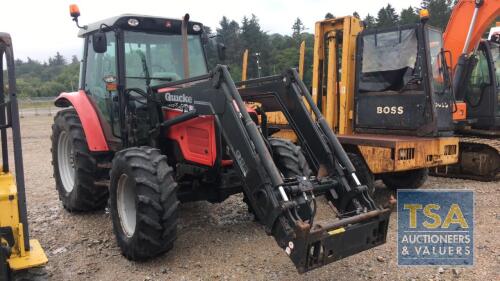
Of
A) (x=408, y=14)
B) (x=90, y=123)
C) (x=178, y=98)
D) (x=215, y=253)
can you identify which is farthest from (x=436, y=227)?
(x=408, y=14)

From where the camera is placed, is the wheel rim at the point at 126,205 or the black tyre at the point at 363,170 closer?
the wheel rim at the point at 126,205

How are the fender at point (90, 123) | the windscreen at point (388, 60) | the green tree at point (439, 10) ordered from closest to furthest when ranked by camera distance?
1. the fender at point (90, 123)
2. the windscreen at point (388, 60)
3. the green tree at point (439, 10)

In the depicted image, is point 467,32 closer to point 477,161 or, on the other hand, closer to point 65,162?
point 477,161

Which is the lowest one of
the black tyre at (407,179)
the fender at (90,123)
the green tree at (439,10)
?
the black tyre at (407,179)

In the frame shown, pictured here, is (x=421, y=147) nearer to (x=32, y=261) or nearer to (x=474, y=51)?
(x=474, y=51)

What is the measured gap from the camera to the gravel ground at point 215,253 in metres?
4.21

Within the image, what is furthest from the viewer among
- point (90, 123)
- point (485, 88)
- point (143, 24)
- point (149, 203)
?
point (485, 88)

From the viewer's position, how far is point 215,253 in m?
4.77

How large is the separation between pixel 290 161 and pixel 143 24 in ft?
8.04

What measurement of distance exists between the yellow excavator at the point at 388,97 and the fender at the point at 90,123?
2194mm

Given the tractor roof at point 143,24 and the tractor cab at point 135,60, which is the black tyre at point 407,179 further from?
the tractor roof at point 143,24

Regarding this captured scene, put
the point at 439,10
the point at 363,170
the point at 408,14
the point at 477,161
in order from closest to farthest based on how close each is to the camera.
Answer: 1. the point at 363,170
2. the point at 477,161
3. the point at 439,10
4. the point at 408,14

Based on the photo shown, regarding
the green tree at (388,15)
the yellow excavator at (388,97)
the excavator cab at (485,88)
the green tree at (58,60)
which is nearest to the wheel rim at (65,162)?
the yellow excavator at (388,97)

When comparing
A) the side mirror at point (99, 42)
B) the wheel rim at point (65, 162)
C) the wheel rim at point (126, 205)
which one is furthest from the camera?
the wheel rim at point (65, 162)
